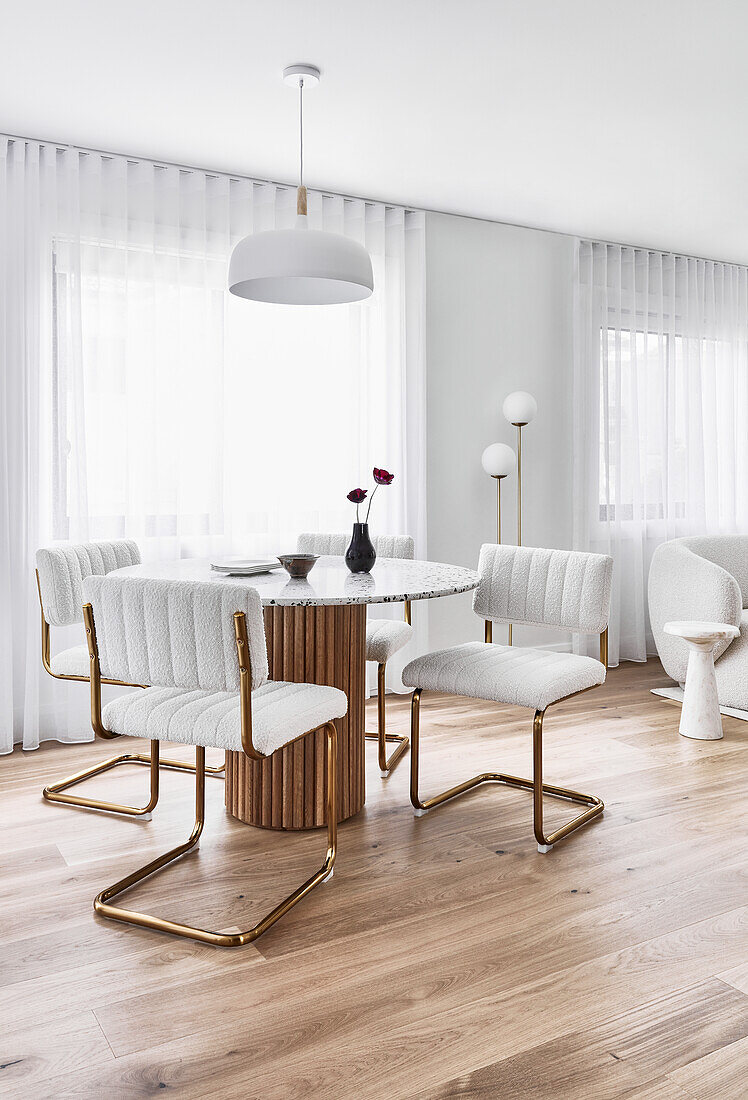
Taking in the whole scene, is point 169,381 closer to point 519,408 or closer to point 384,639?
point 384,639

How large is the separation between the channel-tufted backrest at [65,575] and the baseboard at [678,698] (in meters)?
2.91

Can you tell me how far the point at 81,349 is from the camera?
3.62 m

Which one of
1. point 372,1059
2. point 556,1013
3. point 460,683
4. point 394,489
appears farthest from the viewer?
point 394,489

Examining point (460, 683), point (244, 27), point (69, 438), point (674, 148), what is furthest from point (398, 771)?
point (674, 148)

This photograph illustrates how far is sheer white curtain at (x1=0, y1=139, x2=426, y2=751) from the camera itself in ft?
11.6

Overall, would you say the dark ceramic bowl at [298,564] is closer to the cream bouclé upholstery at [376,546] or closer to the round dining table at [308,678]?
the round dining table at [308,678]

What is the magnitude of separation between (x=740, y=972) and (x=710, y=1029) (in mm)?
256

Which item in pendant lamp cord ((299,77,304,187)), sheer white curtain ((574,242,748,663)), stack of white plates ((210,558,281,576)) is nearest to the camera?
stack of white plates ((210,558,281,576))

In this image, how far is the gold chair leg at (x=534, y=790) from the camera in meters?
2.58

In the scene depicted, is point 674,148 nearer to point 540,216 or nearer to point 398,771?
point 540,216

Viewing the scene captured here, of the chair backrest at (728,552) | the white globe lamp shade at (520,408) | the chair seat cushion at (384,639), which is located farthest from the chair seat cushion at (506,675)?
the chair backrest at (728,552)

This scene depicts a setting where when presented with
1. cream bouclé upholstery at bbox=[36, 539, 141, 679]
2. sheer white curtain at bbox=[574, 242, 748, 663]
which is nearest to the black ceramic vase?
cream bouclé upholstery at bbox=[36, 539, 141, 679]

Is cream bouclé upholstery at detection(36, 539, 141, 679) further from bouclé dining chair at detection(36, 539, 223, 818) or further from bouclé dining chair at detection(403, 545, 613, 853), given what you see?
bouclé dining chair at detection(403, 545, 613, 853)

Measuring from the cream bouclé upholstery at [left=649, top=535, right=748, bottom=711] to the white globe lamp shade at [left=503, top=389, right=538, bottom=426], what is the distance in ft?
3.31
